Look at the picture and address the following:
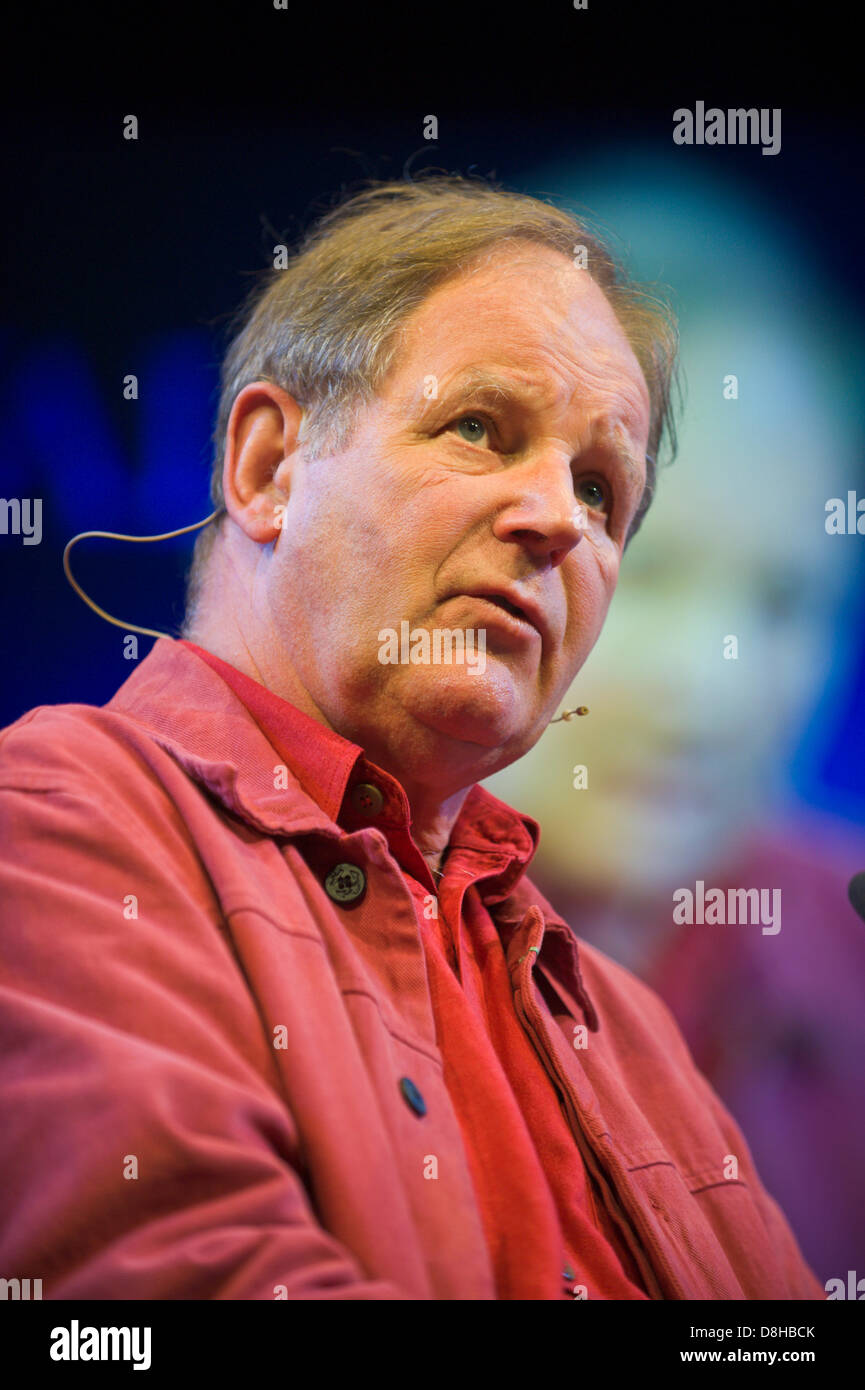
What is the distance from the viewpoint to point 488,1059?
4.79 ft

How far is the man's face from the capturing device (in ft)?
5.17

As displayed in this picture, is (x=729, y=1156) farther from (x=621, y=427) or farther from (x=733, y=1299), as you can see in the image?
(x=621, y=427)

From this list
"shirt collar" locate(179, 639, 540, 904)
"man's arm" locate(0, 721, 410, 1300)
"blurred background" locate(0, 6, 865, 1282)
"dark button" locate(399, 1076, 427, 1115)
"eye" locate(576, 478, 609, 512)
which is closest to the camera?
"man's arm" locate(0, 721, 410, 1300)

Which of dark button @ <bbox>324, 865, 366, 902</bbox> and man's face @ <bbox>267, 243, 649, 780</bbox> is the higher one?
man's face @ <bbox>267, 243, 649, 780</bbox>

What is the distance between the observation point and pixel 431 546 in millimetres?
1583

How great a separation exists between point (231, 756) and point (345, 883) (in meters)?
0.21

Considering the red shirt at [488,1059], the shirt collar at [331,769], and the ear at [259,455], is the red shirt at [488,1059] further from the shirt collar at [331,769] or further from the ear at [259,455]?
the ear at [259,455]

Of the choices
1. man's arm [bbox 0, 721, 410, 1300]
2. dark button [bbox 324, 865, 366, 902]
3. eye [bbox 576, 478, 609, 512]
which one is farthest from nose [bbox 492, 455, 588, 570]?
man's arm [bbox 0, 721, 410, 1300]

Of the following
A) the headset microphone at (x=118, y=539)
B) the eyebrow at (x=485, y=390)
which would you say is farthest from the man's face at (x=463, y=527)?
the headset microphone at (x=118, y=539)

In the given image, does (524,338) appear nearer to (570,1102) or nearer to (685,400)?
(685,400)

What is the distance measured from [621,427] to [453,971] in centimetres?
81

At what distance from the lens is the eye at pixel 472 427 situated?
1648 millimetres

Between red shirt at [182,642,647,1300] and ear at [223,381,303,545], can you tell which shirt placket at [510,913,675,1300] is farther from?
ear at [223,381,303,545]
